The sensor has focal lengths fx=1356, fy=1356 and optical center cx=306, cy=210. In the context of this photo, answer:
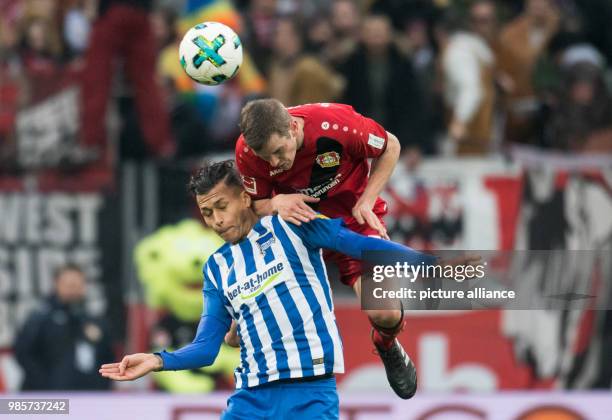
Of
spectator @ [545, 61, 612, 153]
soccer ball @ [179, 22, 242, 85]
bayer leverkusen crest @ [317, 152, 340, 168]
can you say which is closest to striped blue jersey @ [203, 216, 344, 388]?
bayer leverkusen crest @ [317, 152, 340, 168]

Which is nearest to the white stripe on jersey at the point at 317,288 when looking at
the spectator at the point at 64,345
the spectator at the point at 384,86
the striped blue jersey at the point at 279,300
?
the striped blue jersey at the point at 279,300

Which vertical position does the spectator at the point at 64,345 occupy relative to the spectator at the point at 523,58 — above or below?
below

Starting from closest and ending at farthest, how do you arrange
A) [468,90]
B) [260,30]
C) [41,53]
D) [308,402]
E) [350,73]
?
[308,402], [468,90], [350,73], [41,53], [260,30]

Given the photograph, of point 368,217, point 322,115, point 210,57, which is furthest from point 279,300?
point 210,57

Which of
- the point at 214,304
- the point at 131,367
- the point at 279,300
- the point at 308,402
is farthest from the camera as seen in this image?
the point at 214,304

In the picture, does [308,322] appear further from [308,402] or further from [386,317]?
[386,317]

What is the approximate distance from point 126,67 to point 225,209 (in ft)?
18.4

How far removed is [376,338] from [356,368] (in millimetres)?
3991

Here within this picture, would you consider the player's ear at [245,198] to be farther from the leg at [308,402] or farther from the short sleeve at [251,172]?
the leg at [308,402]

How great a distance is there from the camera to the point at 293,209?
6.50 meters

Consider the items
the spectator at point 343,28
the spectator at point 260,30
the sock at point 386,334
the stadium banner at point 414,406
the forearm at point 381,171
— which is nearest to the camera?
the sock at point 386,334

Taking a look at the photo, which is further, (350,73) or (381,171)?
(350,73)

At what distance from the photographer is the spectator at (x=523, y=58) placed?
1220 centimetres

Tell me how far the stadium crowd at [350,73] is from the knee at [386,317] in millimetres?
4773
